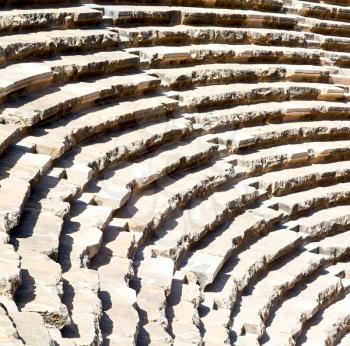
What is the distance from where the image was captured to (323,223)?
10016 mm

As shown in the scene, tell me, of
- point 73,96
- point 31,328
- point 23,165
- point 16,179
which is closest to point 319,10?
point 73,96

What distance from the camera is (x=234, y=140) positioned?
31.7 feet

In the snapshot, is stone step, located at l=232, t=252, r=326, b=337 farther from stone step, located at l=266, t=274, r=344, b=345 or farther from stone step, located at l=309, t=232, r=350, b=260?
stone step, located at l=309, t=232, r=350, b=260

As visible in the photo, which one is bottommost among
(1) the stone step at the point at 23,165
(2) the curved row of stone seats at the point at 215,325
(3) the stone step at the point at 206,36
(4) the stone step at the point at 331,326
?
(4) the stone step at the point at 331,326

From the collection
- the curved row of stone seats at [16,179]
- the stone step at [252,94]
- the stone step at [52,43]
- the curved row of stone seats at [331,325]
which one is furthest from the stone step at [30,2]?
the curved row of stone seats at [331,325]

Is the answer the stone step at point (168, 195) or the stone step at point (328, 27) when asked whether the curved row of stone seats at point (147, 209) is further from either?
the stone step at point (328, 27)

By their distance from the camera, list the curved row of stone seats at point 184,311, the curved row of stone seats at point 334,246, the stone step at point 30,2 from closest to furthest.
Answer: the curved row of stone seats at point 184,311
the stone step at point 30,2
the curved row of stone seats at point 334,246

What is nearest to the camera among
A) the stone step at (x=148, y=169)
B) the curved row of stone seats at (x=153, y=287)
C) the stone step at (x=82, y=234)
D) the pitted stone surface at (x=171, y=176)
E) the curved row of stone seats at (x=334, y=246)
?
the pitted stone surface at (x=171, y=176)

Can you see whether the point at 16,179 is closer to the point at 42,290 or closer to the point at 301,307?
the point at 42,290

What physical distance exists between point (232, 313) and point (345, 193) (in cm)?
376

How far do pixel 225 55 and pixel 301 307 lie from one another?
3270 mm

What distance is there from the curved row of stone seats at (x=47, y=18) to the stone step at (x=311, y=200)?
2.51 metres

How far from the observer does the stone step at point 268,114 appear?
9.62m

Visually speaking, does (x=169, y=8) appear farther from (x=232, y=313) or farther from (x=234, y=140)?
(x=232, y=313)
